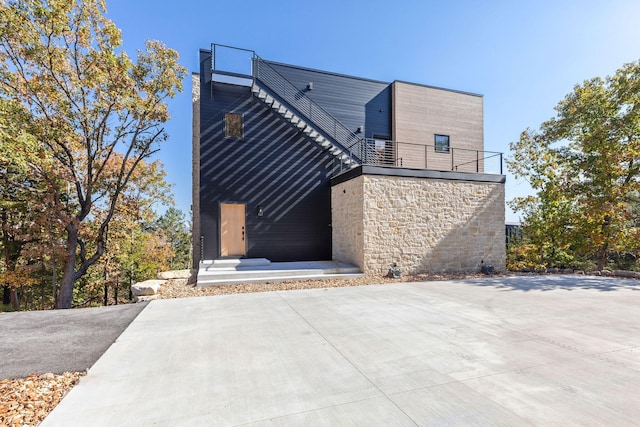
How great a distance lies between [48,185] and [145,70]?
5030 mm

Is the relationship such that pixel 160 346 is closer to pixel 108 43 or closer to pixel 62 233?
pixel 108 43

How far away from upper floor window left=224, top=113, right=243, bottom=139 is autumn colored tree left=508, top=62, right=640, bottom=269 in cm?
1208

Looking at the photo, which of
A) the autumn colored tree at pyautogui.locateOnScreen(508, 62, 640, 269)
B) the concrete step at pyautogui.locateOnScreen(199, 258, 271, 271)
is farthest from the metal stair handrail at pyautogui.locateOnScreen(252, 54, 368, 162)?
the autumn colored tree at pyautogui.locateOnScreen(508, 62, 640, 269)

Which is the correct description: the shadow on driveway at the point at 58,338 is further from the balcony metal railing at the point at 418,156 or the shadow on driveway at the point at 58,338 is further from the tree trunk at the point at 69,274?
the balcony metal railing at the point at 418,156

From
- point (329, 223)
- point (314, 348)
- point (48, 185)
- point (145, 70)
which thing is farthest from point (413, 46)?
point (48, 185)

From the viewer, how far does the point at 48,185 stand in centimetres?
919

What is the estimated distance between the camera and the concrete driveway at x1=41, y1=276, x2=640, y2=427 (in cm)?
232

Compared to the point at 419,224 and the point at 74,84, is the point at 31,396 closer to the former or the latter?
the point at 74,84

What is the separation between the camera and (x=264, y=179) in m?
11.5

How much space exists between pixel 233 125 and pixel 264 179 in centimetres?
255

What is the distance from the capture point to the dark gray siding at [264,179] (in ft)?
35.8

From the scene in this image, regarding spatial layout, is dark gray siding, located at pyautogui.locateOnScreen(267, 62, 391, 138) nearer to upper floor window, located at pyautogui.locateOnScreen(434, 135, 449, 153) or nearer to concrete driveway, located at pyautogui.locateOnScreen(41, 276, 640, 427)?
upper floor window, located at pyautogui.locateOnScreen(434, 135, 449, 153)

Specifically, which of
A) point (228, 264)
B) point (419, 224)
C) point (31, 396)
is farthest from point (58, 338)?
point (419, 224)

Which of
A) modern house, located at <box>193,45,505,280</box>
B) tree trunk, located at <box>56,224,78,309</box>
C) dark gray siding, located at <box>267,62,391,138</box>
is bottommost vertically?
tree trunk, located at <box>56,224,78,309</box>
